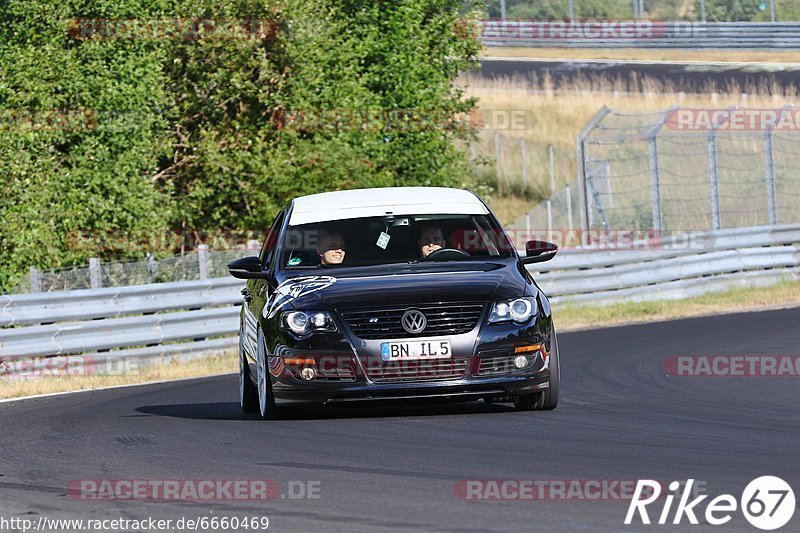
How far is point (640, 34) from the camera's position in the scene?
59094mm

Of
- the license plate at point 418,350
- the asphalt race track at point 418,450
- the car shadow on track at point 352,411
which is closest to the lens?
the asphalt race track at point 418,450

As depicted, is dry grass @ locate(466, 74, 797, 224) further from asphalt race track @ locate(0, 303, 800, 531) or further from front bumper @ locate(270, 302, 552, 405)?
front bumper @ locate(270, 302, 552, 405)

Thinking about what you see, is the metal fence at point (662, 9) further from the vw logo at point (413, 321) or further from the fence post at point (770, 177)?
the vw logo at point (413, 321)

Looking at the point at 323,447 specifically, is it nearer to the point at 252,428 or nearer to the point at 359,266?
the point at 252,428

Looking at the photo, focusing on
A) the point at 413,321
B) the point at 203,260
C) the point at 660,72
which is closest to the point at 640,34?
the point at 660,72

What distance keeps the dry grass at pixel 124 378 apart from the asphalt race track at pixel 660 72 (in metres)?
32.8

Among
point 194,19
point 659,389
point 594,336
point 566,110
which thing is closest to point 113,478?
point 659,389

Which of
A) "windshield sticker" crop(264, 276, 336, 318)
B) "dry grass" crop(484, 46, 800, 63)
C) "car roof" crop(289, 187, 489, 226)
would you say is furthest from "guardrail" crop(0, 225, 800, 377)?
"dry grass" crop(484, 46, 800, 63)

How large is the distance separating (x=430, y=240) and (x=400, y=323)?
1.44 metres

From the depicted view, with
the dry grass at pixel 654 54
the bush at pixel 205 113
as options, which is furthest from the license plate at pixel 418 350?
the dry grass at pixel 654 54

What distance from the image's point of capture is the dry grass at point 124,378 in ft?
52.1

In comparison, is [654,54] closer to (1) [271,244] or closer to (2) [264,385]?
(1) [271,244]

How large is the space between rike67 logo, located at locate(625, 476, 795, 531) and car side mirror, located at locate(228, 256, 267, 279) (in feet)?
15.4

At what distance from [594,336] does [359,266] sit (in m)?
8.79
